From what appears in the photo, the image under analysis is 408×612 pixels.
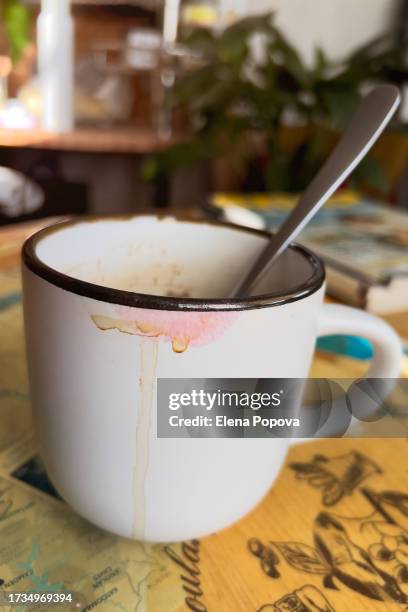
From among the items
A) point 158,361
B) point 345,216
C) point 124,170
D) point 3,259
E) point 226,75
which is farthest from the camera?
point 124,170

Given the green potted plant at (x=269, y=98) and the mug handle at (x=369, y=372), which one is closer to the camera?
the mug handle at (x=369, y=372)

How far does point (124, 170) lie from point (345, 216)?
45.1 inches

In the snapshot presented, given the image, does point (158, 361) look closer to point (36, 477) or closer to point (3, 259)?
point (36, 477)

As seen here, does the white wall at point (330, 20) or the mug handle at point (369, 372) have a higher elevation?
the white wall at point (330, 20)

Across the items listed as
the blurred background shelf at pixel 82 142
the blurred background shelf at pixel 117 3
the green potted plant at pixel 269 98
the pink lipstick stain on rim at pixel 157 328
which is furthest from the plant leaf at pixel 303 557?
the blurred background shelf at pixel 117 3

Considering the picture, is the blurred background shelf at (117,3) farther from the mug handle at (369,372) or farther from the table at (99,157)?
the mug handle at (369,372)

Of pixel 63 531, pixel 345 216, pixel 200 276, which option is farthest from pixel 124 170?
pixel 63 531

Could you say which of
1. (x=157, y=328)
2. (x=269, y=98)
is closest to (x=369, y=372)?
(x=157, y=328)

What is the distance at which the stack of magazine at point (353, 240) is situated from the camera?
20.3 inches

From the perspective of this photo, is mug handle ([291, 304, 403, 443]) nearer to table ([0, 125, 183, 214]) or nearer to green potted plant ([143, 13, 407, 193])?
green potted plant ([143, 13, 407, 193])

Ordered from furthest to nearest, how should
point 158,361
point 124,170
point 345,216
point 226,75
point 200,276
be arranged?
point 124,170, point 226,75, point 345,216, point 200,276, point 158,361

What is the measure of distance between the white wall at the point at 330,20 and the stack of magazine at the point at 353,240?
4.68 feet

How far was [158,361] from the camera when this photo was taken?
7.7 inches

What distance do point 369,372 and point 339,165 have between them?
0.34 feet
